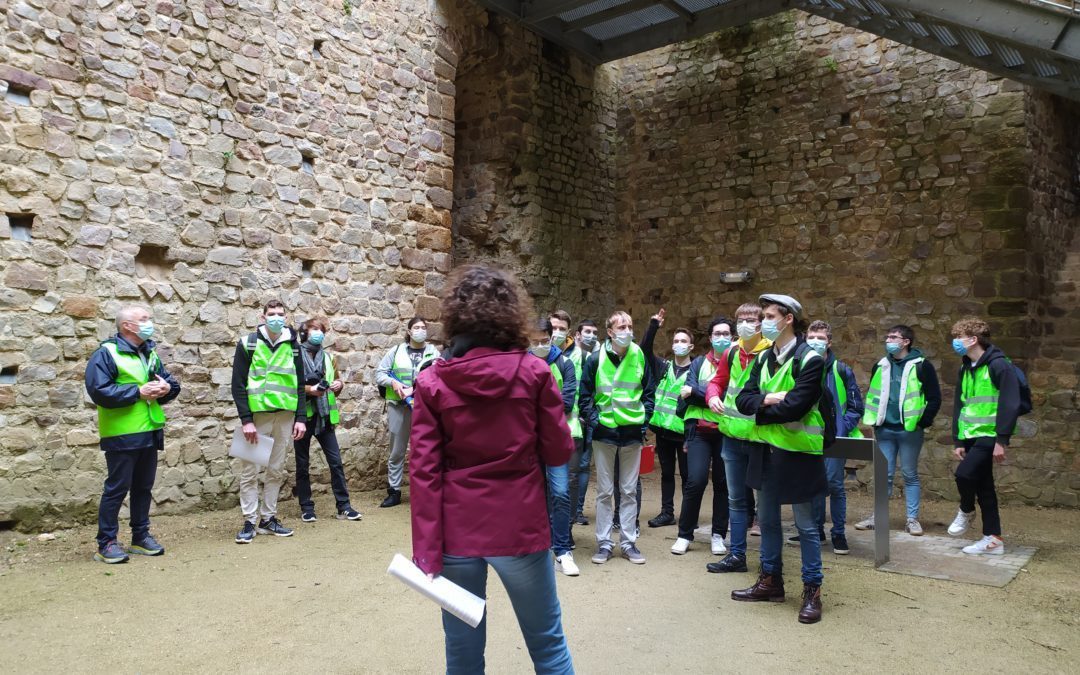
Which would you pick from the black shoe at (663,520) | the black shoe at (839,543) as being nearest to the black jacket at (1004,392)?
the black shoe at (839,543)

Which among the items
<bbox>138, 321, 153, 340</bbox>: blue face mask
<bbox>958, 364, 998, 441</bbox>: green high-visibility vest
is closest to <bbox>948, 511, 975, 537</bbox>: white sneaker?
<bbox>958, 364, 998, 441</bbox>: green high-visibility vest

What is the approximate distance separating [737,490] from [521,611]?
2775mm

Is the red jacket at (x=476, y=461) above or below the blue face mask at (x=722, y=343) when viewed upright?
below

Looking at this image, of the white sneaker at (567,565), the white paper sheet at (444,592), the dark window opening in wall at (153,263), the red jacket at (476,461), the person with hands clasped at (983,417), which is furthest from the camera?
the dark window opening in wall at (153,263)

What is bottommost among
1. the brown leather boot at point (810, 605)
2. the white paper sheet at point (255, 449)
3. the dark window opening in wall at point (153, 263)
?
the brown leather boot at point (810, 605)

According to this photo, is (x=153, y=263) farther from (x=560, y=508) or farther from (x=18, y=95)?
(x=560, y=508)

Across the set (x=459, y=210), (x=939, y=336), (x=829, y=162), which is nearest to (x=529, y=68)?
(x=459, y=210)

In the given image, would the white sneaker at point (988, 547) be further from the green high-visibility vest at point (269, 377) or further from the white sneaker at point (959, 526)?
the green high-visibility vest at point (269, 377)

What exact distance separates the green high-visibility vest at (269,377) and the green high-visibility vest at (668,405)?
2864 mm

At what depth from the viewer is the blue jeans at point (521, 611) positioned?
2.41 meters

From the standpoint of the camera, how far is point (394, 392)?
22.8 ft

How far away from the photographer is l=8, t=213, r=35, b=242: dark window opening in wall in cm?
521

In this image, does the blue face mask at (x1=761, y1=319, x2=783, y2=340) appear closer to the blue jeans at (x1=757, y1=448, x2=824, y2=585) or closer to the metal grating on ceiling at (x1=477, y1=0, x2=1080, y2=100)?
the blue jeans at (x1=757, y1=448, x2=824, y2=585)

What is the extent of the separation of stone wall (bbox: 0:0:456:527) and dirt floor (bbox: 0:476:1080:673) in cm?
102
